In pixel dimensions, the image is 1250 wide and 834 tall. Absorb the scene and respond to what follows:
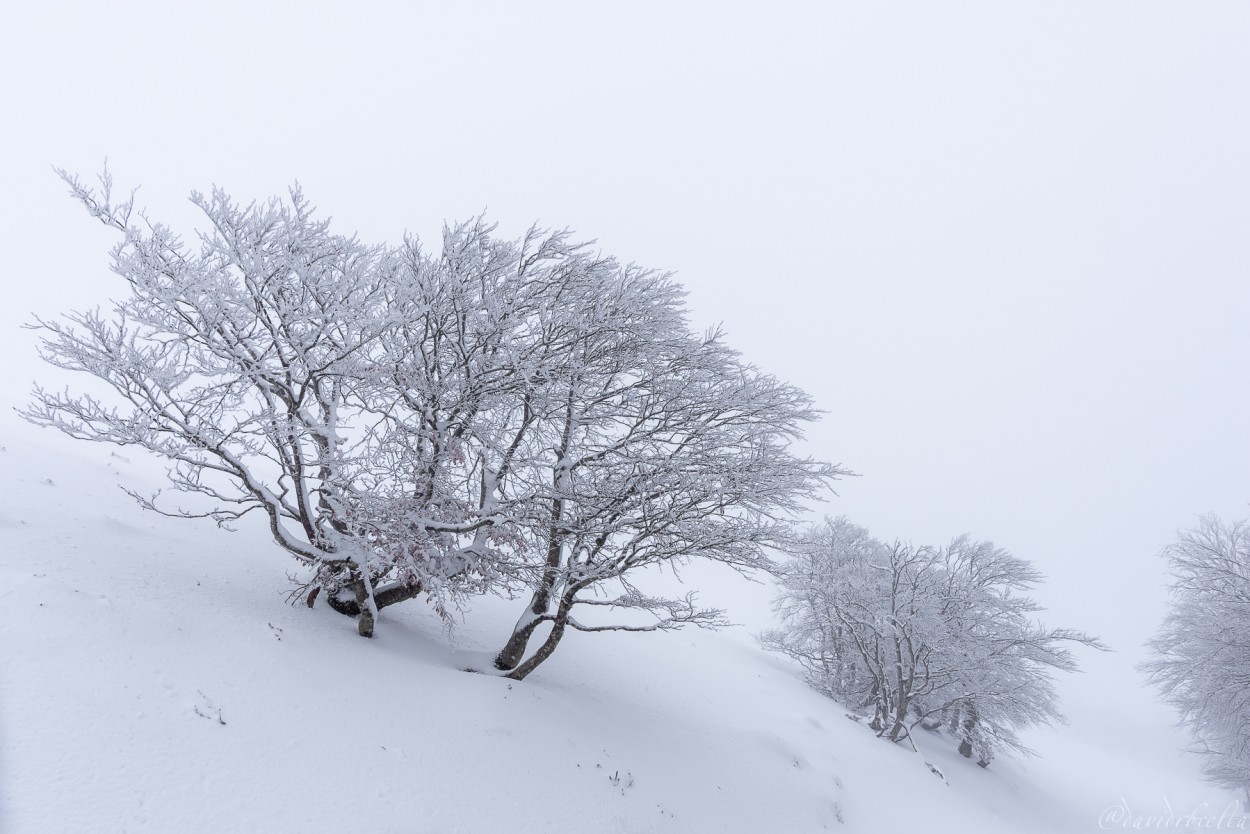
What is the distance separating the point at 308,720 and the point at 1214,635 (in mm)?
23799

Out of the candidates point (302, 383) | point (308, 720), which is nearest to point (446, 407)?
point (302, 383)

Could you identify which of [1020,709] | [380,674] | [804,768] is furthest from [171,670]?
[1020,709]

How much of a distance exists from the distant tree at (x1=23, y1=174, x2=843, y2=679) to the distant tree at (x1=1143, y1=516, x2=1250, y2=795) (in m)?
14.6

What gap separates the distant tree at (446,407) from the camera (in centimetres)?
709

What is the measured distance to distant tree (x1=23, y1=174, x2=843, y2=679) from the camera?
7.09 meters

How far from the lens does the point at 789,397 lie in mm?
10070

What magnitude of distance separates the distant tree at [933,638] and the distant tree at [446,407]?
10.2m

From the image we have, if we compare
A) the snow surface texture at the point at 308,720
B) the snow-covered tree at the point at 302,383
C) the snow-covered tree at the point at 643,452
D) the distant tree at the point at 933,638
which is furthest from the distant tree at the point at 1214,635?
the snow-covered tree at the point at 302,383

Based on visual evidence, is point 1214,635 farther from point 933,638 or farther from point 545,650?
point 545,650

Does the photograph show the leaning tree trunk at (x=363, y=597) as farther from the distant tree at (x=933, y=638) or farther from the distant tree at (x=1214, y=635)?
Result: the distant tree at (x=1214, y=635)

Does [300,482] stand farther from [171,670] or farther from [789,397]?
[789,397]

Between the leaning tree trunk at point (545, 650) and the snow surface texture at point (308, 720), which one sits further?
the leaning tree trunk at point (545, 650)

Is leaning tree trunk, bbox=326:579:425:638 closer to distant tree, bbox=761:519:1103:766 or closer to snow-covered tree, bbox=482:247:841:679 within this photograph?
snow-covered tree, bbox=482:247:841:679

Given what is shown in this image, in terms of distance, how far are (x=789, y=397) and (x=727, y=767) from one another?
270 inches
